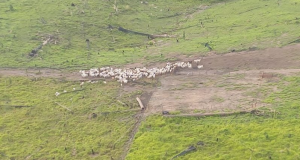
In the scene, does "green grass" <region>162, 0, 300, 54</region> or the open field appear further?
"green grass" <region>162, 0, 300, 54</region>

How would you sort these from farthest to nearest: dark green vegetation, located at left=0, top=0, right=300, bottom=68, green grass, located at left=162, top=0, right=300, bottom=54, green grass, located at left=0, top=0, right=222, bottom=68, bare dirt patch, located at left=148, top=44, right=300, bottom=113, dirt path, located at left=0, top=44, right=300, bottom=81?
green grass, located at left=0, top=0, right=222, bottom=68 → dark green vegetation, located at left=0, top=0, right=300, bottom=68 → green grass, located at left=162, top=0, right=300, bottom=54 → dirt path, located at left=0, top=44, right=300, bottom=81 → bare dirt patch, located at left=148, top=44, right=300, bottom=113

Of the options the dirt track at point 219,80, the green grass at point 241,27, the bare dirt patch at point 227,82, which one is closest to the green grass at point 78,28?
the dirt track at point 219,80

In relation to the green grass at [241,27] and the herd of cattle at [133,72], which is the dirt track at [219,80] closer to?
the herd of cattle at [133,72]

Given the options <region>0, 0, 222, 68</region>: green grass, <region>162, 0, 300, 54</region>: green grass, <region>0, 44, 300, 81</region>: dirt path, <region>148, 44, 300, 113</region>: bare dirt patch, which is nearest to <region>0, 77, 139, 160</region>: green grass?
<region>0, 44, 300, 81</region>: dirt path

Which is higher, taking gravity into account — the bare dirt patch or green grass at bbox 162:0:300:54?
green grass at bbox 162:0:300:54

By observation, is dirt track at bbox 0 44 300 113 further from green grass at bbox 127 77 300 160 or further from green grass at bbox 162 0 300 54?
green grass at bbox 162 0 300 54

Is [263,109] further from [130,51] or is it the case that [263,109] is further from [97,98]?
[130,51]
